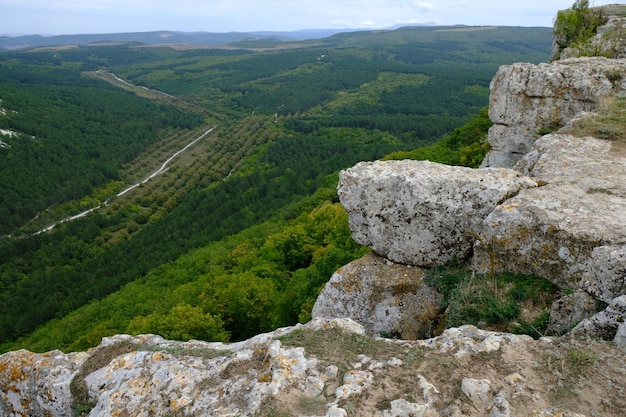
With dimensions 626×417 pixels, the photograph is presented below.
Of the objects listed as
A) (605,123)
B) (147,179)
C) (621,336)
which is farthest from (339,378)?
(147,179)

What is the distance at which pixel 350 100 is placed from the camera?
15838cm

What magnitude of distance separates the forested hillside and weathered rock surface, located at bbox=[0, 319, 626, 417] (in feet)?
30.4

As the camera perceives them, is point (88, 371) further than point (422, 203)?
No

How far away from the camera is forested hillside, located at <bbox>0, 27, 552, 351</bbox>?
86.5ft

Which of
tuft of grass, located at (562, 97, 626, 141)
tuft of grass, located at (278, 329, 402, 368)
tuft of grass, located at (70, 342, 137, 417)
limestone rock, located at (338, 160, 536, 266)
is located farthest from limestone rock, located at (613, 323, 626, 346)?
tuft of grass, located at (70, 342, 137, 417)

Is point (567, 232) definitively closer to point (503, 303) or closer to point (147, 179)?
point (503, 303)

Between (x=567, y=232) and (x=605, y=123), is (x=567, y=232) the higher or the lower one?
the lower one

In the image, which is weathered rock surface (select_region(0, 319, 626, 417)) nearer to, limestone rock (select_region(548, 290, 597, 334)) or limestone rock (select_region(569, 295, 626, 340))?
limestone rock (select_region(569, 295, 626, 340))

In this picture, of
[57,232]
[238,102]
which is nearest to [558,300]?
[57,232]

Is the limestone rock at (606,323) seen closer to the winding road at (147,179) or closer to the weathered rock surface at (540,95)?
the weathered rock surface at (540,95)

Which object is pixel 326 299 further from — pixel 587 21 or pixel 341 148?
pixel 341 148

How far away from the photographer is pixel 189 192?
86062 mm

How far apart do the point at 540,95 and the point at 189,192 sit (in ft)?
257

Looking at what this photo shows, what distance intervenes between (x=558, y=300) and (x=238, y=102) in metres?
173
